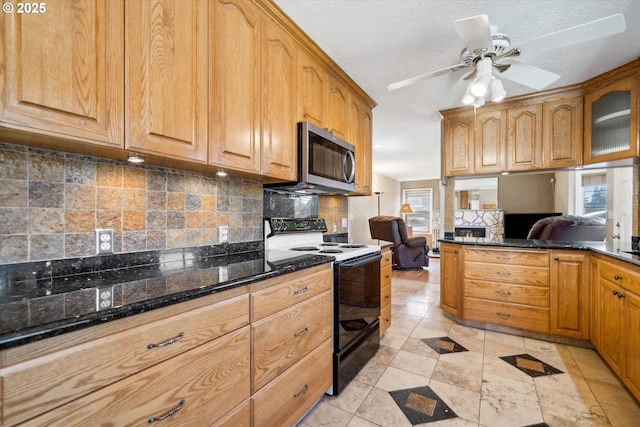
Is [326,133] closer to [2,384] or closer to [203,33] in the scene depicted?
[203,33]

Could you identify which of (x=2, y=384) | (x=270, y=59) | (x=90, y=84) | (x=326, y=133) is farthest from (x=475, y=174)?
(x=2, y=384)

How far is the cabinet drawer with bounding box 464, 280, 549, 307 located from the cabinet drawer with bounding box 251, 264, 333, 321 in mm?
1828

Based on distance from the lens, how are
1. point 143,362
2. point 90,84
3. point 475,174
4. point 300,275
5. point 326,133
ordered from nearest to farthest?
point 143,362 → point 90,84 → point 300,275 → point 326,133 → point 475,174

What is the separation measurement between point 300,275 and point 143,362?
75cm

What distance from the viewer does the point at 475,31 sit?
1457 mm

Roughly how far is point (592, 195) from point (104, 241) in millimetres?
5706


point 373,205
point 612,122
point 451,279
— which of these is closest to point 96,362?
point 451,279

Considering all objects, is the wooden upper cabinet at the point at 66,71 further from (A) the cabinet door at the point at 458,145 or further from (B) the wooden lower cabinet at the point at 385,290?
(A) the cabinet door at the point at 458,145

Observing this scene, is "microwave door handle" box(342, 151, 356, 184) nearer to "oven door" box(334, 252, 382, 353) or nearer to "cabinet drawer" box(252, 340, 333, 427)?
"oven door" box(334, 252, 382, 353)

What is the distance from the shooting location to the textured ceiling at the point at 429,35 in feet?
5.13

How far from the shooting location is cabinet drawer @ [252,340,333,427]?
119 cm

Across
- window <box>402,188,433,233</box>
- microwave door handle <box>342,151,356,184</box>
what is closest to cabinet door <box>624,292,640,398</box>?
microwave door handle <box>342,151,356,184</box>

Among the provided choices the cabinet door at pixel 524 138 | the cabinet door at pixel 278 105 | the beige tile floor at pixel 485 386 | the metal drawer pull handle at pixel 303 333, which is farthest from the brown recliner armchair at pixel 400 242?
the metal drawer pull handle at pixel 303 333

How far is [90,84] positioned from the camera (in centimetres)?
94
